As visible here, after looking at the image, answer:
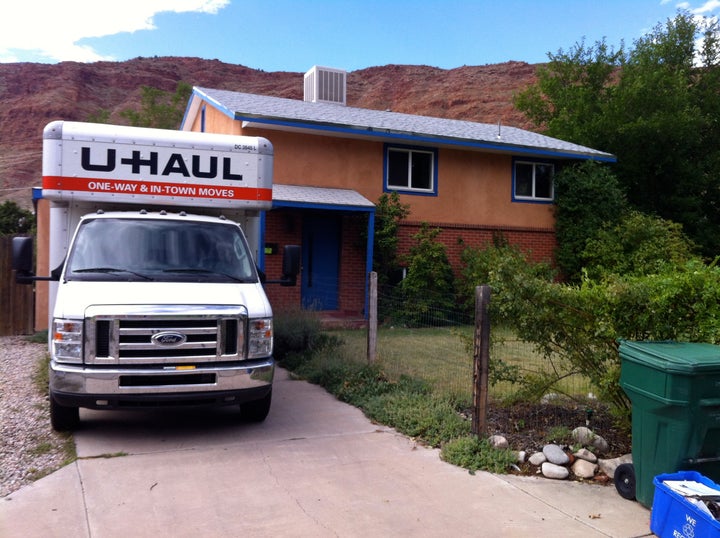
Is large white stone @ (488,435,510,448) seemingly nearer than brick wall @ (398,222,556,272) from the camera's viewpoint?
Yes

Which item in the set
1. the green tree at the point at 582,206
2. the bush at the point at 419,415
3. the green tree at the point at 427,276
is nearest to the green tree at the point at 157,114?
the green tree at the point at 427,276

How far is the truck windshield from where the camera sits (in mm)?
6145

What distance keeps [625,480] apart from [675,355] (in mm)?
1134

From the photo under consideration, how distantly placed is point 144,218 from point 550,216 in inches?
509

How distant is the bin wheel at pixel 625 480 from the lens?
4676 mm

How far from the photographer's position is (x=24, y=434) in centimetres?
602

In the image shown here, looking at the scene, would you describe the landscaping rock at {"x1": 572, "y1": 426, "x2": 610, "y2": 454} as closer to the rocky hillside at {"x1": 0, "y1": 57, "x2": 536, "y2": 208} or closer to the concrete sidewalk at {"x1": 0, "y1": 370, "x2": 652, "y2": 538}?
the concrete sidewalk at {"x1": 0, "y1": 370, "x2": 652, "y2": 538}

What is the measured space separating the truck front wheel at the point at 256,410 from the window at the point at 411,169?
947cm

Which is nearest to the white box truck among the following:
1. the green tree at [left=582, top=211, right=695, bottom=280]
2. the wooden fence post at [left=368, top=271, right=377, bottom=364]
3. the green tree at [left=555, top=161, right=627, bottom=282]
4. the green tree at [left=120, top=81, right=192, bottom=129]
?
the wooden fence post at [left=368, top=271, right=377, bottom=364]

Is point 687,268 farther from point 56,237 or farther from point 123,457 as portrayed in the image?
point 56,237

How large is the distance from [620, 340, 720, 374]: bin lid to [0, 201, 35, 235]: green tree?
24.4 metres

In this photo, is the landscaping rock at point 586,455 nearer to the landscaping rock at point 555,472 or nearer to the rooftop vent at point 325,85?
the landscaping rock at point 555,472

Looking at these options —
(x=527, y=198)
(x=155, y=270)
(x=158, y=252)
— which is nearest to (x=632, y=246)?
(x=527, y=198)

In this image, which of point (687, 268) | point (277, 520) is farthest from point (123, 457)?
point (687, 268)
